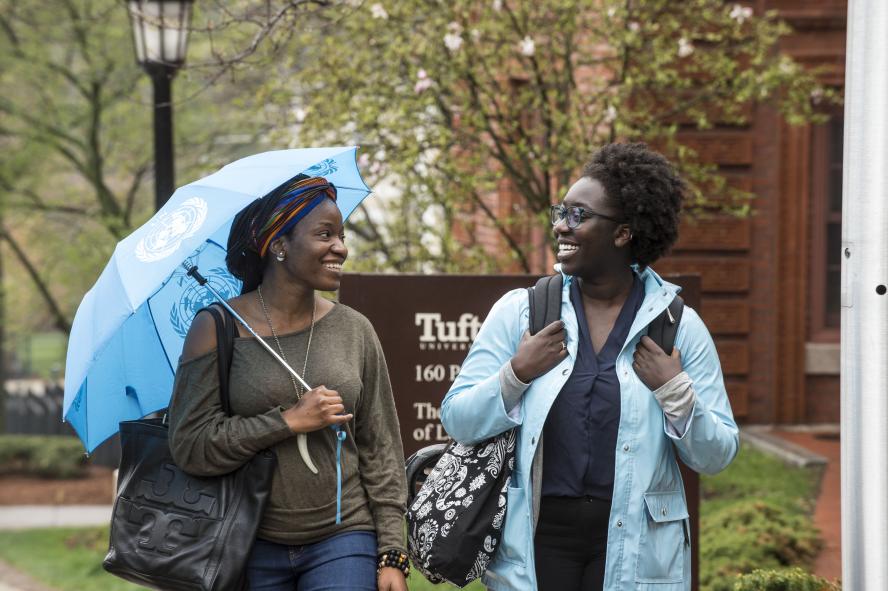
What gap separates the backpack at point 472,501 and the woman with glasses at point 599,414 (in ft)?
0.12

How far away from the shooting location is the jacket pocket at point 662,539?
381 centimetres

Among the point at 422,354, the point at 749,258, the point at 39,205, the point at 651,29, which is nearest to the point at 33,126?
the point at 39,205

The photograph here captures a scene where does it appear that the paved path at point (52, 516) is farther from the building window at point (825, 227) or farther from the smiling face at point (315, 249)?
the smiling face at point (315, 249)

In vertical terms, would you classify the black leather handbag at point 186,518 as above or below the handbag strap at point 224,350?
below

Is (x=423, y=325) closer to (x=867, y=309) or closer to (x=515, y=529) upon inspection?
(x=515, y=529)

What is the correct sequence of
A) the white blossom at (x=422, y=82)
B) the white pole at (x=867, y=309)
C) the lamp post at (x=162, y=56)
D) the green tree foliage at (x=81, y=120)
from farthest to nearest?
the green tree foliage at (x=81, y=120)
the lamp post at (x=162, y=56)
the white blossom at (x=422, y=82)
the white pole at (x=867, y=309)

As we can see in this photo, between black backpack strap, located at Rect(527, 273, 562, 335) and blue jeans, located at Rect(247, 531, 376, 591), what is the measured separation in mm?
840

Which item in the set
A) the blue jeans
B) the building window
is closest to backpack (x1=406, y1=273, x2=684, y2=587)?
the blue jeans

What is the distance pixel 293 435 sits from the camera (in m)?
3.85

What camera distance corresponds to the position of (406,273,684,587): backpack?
3.89 meters

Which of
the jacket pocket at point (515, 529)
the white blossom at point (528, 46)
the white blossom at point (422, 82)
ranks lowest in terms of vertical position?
the jacket pocket at point (515, 529)

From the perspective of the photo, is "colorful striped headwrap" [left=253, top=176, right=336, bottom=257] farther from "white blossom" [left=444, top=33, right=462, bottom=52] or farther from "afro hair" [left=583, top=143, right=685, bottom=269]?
"white blossom" [left=444, top=33, right=462, bottom=52]

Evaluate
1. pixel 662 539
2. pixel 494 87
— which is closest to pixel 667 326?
pixel 662 539

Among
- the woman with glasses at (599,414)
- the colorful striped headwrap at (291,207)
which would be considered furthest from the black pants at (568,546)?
the colorful striped headwrap at (291,207)
